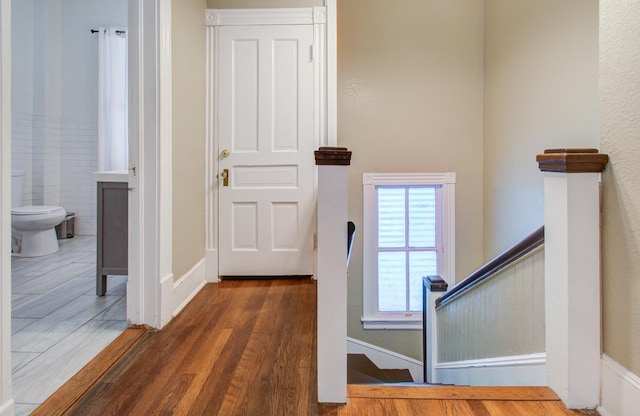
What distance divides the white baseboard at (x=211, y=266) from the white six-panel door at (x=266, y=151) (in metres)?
0.05

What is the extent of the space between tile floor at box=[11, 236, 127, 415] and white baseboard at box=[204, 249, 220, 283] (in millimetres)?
612

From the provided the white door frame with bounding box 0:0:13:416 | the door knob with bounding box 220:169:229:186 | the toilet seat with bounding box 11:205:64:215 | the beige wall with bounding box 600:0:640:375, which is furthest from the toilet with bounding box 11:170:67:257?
the beige wall with bounding box 600:0:640:375

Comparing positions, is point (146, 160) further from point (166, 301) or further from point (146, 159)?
point (166, 301)

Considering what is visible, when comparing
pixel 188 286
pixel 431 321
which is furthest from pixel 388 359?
pixel 188 286

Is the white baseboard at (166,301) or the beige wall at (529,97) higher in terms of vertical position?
the beige wall at (529,97)

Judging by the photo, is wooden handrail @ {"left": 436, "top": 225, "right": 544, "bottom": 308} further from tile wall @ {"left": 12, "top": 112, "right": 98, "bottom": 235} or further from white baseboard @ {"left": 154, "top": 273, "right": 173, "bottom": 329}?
tile wall @ {"left": 12, "top": 112, "right": 98, "bottom": 235}

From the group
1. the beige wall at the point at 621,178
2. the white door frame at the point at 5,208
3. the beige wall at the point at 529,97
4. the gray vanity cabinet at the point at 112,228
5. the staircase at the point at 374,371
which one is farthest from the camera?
the staircase at the point at 374,371

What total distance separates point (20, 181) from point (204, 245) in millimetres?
2692

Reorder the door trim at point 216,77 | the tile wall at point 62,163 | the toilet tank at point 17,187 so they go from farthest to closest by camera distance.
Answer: the tile wall at point 62,163 → the toilet tank at point 17,187 → the door trim at point 216,77

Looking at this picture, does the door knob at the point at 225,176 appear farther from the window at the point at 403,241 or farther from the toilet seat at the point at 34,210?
the toilet seat at the point at 34,210

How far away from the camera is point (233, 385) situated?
5.50 ft

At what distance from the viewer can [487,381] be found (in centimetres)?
223

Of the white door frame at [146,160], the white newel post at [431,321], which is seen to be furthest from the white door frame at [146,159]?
the white newel post at [431,321]

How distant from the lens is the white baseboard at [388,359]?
3898mm
